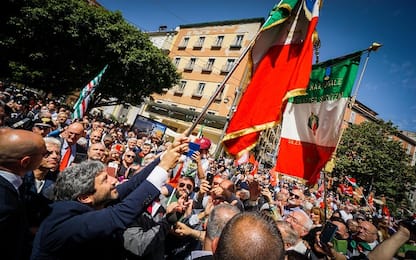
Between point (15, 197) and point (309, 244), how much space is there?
3433mm

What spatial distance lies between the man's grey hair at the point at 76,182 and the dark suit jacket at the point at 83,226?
153 mm

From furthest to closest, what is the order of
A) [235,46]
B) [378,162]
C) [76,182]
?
[378,162] → [235,46] → [76,182]

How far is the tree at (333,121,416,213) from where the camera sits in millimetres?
26558

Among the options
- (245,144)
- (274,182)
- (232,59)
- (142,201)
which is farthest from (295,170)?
(232,59)

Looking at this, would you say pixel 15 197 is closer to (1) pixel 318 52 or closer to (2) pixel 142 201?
(2) pixel 142 201

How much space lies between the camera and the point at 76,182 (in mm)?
1925

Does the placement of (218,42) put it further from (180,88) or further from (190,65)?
(180,88)

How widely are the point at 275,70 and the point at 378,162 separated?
2943cm

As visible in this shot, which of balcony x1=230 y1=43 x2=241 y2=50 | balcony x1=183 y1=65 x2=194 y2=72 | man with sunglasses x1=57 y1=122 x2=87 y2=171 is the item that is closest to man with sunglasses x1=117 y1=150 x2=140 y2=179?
man with sunglasses x1=57 y1=122 x2=87 y2=171

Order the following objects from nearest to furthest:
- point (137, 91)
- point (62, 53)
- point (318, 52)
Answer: point (318, 52) < point (62, 53) < point (137, 91)

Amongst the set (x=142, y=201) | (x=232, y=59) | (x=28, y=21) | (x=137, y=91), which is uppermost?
(x=232, y=59)

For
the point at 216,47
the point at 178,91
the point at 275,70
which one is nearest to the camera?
the point at 275,70

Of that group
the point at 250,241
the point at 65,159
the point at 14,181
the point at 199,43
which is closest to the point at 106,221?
the point at 14,181

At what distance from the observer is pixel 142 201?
1655mm
